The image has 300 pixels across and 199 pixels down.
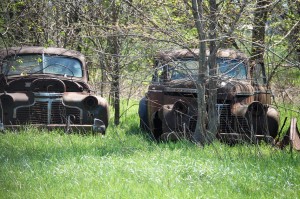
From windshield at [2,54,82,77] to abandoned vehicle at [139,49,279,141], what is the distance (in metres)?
1.70

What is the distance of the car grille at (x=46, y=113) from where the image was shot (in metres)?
10.7

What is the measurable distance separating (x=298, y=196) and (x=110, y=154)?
9.93 feet

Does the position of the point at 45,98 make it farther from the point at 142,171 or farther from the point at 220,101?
the point at 142,171

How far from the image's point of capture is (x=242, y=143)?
9.50m

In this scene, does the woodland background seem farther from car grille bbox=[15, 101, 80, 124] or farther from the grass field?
the grass field

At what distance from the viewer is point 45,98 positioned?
10.8 metres

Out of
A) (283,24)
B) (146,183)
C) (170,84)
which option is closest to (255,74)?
(170,84)

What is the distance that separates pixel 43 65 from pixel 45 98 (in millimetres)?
1176

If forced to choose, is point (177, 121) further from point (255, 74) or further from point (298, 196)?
point (298, 196)

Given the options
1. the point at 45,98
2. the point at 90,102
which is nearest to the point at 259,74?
the point at 90,102

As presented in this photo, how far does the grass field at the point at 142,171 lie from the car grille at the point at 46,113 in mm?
1385

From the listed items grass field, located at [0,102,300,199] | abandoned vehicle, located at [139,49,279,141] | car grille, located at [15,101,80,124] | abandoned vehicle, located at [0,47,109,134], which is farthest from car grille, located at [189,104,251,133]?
car grille, located at [15,101,80,124]

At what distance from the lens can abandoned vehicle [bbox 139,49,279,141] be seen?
995 cm

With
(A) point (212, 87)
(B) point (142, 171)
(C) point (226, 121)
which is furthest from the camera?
A: (C) point (226, 121)
